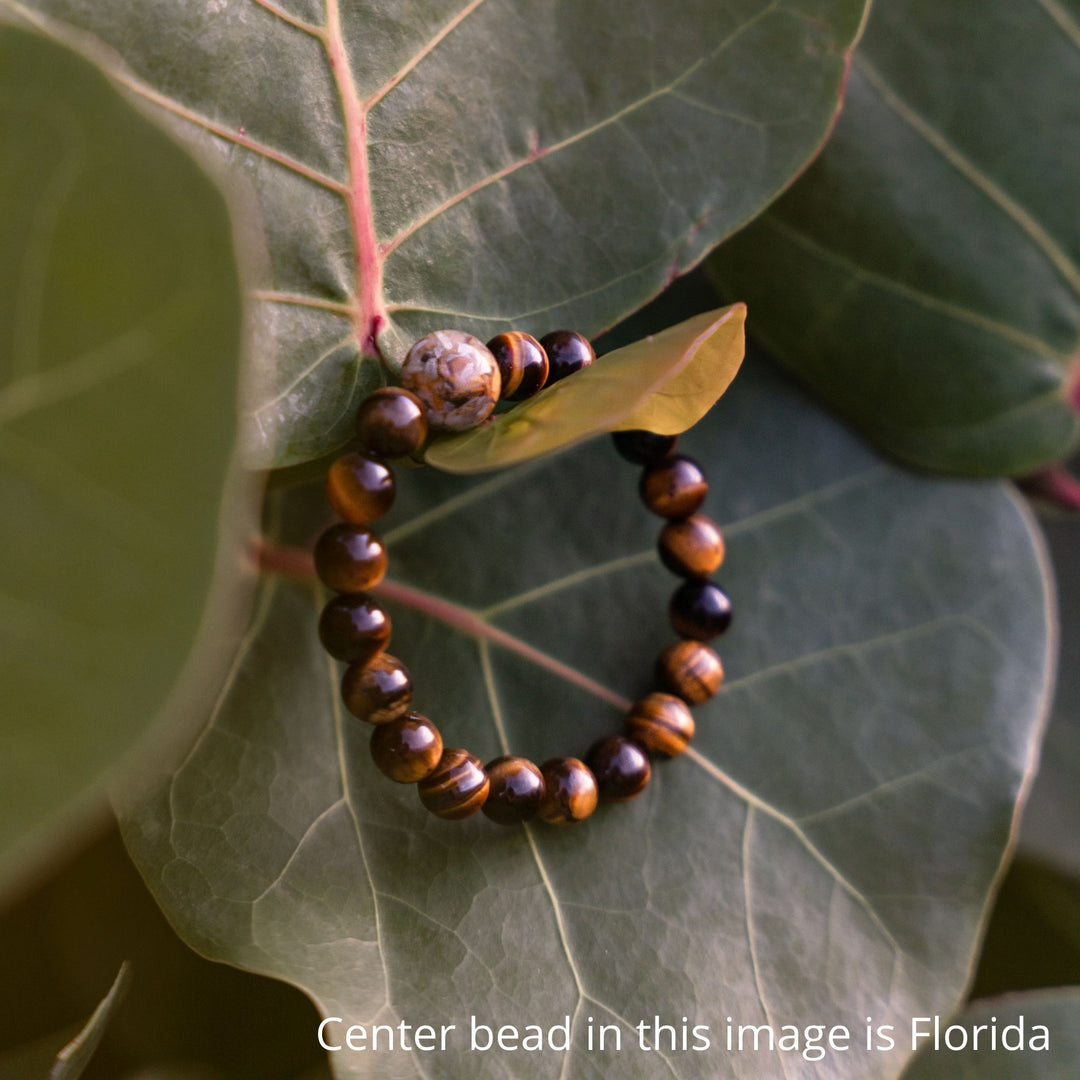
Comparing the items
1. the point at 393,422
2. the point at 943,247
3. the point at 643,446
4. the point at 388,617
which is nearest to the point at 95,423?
the point at 393,422

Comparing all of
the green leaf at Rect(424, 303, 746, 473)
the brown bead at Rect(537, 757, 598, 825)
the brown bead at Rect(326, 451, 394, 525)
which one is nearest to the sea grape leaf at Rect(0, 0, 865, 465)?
the brown bead at Rect(326, 451, 394, 525)

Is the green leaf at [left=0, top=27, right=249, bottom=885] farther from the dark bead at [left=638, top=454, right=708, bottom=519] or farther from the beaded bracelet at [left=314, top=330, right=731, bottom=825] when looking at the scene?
the dark bead at [left=638, top=454, right=708, bottom=519]

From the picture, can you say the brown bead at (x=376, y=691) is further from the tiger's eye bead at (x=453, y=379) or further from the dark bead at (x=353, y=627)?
the tiger's eye bead at (x=453, y=379)

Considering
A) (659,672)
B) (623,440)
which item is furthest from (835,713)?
(623,440)

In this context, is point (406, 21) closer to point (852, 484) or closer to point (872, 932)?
point (852, 484)

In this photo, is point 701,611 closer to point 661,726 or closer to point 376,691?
point 661,726

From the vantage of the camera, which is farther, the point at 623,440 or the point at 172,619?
the point at 623,440

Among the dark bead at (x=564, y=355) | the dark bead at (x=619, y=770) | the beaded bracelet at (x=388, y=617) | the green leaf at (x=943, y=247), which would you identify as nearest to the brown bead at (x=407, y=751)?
the beaded bracelet at (x=388, y=617)
